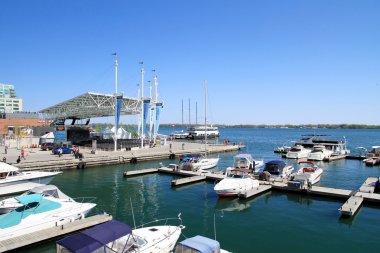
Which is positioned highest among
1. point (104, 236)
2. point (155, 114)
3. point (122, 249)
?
point (155, 114)

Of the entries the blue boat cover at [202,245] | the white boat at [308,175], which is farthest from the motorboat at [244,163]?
the blue boat cover at [202,245]

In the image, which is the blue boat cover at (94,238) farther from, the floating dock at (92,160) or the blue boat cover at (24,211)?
the floating dock at (92,160)

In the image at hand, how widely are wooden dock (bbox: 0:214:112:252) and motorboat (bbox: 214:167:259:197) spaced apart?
10.3 meters

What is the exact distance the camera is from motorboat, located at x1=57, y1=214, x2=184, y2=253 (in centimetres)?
1121

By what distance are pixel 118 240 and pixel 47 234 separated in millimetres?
5866

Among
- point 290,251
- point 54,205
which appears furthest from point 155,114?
point 290,251

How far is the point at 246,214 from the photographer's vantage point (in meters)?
22.3

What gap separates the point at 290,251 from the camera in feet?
51.7

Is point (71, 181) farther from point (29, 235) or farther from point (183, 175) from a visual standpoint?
point (29, 235)

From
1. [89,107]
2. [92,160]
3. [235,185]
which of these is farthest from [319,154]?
[89,107]

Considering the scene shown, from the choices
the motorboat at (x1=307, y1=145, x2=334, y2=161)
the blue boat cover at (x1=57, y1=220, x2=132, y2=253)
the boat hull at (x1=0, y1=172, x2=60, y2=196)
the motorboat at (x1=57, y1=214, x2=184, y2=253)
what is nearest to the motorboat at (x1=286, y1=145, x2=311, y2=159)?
the motorboat at (x1=307, y1=145, x2=334, y2=161)

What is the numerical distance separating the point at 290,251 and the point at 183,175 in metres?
21.3

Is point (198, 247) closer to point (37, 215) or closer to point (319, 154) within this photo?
point (37, 215)

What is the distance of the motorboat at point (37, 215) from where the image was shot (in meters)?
15.9
